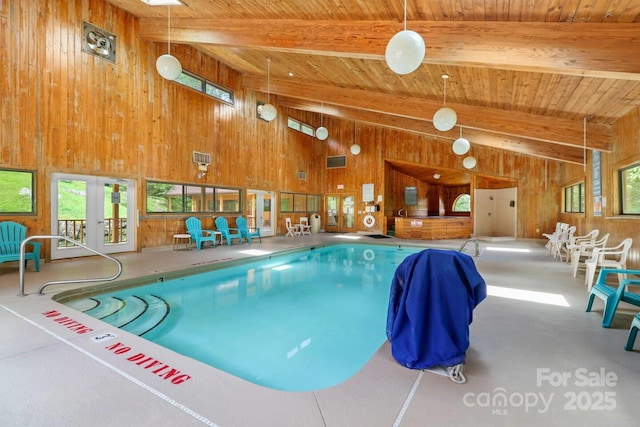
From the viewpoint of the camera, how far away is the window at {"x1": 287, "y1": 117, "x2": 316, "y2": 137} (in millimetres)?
12391

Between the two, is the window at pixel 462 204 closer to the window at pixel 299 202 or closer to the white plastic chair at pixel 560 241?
the window at pixel 299 202

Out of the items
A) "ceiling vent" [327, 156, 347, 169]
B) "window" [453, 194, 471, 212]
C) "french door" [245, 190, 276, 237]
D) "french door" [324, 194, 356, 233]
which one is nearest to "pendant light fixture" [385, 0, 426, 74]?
"french door" [245, 190, 276, 237]

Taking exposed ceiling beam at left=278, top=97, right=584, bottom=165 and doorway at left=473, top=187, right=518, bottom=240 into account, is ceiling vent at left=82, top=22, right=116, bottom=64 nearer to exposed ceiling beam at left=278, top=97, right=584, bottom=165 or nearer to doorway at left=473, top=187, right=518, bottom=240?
exposed ceiling beam at left=278, top=97, right=584, bottom=165

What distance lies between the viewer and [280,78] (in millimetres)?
9344

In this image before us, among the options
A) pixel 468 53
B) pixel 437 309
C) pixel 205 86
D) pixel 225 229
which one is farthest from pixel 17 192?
pixel 468 53

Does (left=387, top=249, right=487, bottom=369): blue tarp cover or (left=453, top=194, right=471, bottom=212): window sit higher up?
(left=453, top=194, right=471, bottom=212): window

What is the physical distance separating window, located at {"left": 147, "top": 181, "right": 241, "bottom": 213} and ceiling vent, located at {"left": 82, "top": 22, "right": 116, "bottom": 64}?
287 centimetres

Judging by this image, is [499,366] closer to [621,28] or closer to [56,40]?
[621,28]

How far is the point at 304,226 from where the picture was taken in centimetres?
1241

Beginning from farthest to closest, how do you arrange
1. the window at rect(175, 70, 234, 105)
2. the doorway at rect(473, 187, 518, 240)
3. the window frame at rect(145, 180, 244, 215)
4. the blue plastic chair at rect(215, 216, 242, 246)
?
the doorway at rect(473, 187, 518, 240) < the blue plastic chair at rect(215, 216, 242, 246) < the window at rect(175, 70, 234, 105) < the window frame at rect(145, 180, 244, 215)

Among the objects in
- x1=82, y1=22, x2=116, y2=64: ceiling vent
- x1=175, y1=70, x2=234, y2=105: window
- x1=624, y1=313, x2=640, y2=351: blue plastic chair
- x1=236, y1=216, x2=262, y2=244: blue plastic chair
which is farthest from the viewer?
x1=236, y1=216, x2=262, y2=244: blue plastic chair

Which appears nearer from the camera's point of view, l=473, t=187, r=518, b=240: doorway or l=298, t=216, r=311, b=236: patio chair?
l=473, t=187, r=518, b=240: doorway

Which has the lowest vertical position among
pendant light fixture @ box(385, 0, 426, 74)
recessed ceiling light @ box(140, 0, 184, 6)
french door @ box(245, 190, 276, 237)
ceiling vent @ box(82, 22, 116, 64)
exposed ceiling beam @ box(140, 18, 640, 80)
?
french door @ box(245, 190, 276, 237)

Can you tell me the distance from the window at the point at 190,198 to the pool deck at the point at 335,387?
504 cm
